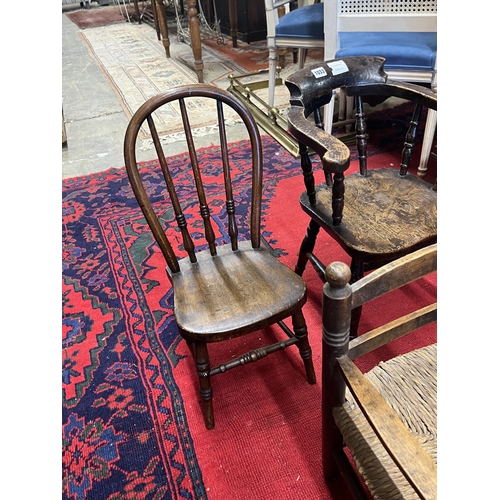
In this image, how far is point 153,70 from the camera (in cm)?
499

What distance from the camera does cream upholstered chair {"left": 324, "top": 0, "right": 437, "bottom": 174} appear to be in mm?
2156

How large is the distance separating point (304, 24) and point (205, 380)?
2.48m

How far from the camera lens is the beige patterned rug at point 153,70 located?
372 cm

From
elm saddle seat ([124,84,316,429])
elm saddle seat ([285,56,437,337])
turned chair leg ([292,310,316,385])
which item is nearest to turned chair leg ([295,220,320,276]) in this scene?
elm saddle seat ([285,56,437,337])

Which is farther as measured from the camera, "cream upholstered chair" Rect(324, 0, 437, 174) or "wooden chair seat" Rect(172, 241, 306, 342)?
"cream upholstered chair" Rect(324, 0, 437, 174)

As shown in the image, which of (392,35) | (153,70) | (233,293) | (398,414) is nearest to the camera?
(398,414)

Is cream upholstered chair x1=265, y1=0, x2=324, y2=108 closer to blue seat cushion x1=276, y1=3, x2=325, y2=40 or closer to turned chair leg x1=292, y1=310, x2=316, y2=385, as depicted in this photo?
blue seat cushion x1=276, y1=3, x2=325, y2=40

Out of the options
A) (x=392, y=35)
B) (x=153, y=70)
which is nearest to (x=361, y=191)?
(x=392, y=35)

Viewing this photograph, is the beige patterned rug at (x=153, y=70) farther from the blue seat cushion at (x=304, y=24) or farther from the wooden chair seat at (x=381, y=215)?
the wooden chair seat at (x=381, y=215)

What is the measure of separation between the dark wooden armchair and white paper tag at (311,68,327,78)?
35.7 inches

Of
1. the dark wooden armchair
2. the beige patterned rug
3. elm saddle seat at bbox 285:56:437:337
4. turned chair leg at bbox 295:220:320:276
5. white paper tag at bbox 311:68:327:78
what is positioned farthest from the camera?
the beige patterned rug

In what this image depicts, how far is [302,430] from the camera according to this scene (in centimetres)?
137

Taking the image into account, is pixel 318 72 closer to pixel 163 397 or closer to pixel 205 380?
pixel 205 380

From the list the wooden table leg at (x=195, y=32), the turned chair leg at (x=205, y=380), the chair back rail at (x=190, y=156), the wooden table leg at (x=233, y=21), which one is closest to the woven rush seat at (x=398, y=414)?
the turned chair leg at (x=205, y=380)
